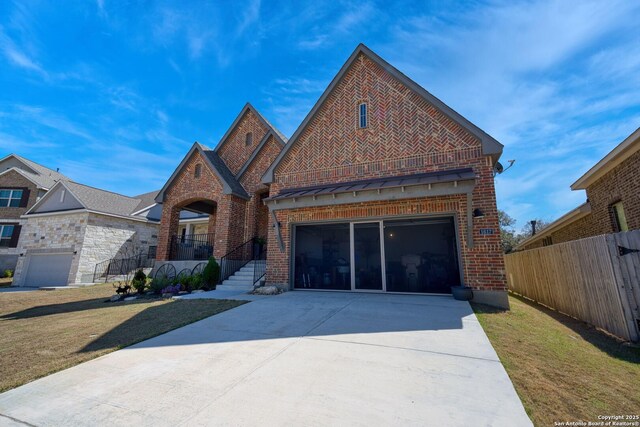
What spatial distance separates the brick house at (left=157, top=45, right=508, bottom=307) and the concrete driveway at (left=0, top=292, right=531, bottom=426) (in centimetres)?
331

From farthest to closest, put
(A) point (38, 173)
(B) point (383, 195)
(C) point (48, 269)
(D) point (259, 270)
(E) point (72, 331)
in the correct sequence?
(A) point (38, 173) → (C) point (48, 269) → (D) point (259, 270) → (B) point (383, 195) → (E) point (72, 331)

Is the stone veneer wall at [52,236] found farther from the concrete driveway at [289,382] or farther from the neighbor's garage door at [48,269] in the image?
the concrete driveway at [289,382]

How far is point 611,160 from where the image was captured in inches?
336

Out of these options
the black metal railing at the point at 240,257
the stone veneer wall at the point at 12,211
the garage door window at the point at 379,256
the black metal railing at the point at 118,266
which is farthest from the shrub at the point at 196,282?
the stone veneer wall at the point at 12,211

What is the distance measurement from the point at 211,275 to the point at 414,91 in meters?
10.3

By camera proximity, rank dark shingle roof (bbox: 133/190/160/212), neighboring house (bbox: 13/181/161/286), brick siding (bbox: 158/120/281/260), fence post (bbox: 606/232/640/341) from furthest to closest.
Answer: dark shingle roof (bbox: 133/190/160/212) → neighboring house (bbox: 13/181/161/286) → brick siding (bbox: 158/120/281/260) → fence post (bbox: 606/232/640/341)

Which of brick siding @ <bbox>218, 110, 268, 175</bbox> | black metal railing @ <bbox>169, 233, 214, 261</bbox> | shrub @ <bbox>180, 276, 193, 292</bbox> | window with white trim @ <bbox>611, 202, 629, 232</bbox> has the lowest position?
shrub @ <bbox>180, 276, 193, 292</bbox>

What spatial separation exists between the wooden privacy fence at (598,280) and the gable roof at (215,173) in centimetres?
1235

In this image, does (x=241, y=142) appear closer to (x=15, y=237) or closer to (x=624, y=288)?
(x=624, y=288)

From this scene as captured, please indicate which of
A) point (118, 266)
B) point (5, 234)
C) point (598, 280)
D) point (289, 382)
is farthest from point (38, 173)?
point (598, 280)

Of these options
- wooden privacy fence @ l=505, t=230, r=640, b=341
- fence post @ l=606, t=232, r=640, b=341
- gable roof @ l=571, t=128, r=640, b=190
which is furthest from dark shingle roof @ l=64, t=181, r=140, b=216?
gable roof @ l=571, t=128, r=640, b=190

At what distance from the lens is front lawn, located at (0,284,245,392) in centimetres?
365

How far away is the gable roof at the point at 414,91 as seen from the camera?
311 inches

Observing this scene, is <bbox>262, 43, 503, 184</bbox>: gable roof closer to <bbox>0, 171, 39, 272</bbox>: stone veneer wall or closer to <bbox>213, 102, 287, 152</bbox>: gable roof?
<bbox>213, 102, 287, 152</bbox>: gable roof
